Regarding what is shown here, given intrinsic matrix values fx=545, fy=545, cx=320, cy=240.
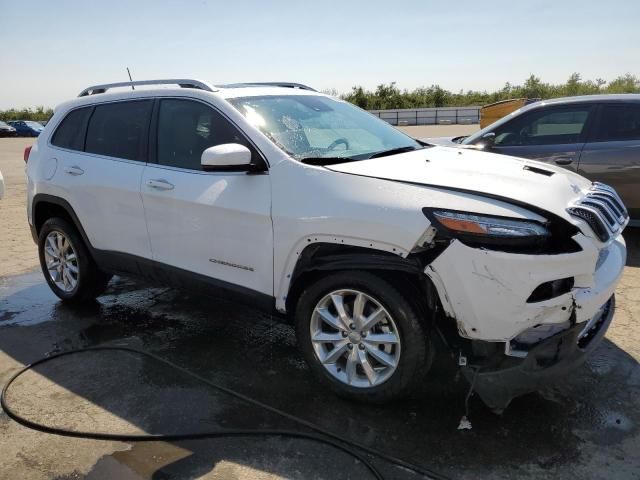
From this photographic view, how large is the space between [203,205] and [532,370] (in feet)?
7.08

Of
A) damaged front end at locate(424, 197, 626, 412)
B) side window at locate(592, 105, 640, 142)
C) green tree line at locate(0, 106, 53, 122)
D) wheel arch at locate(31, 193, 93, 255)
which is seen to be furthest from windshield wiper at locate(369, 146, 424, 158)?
green tree line at locate(0, 106, 53, 122)

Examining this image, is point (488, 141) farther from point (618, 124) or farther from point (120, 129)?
point (120, 129)

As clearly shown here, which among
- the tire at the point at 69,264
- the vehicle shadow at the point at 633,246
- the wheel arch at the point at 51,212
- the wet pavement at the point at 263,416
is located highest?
the wheel arch at the point at 51,212

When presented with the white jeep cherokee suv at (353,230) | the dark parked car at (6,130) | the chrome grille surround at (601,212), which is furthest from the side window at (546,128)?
the dark parked car at (6,130)

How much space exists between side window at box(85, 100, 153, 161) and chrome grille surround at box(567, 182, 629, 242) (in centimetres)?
294

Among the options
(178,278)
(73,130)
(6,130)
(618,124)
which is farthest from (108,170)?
(6,130)

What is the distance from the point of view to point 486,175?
299 cm

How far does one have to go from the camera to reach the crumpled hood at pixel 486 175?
9.05ft

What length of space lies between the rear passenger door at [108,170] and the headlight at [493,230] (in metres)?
2.36

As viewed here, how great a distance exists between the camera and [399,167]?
313 cm

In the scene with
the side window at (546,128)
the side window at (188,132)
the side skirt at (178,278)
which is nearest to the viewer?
the side skirt at (178,278)

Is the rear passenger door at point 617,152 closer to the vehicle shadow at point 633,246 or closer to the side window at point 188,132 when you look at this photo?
the vehicle shadow at point 633,246

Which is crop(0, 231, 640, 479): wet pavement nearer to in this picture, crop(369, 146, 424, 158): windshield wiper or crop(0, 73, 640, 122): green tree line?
crop(369, 146, 424, 158): windshield wiper

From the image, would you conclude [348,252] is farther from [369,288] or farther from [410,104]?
[410,104]
